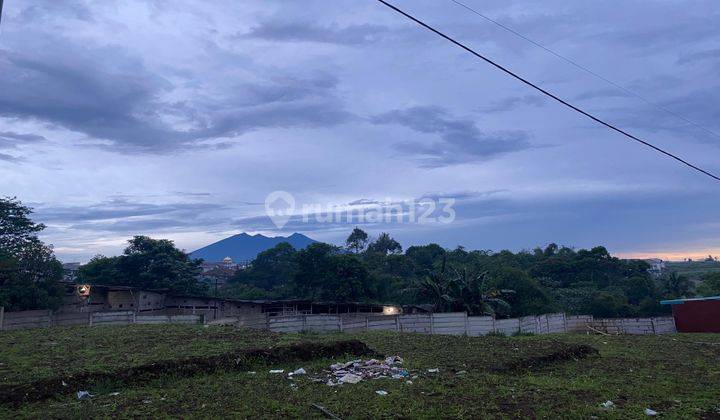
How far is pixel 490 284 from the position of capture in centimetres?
Answer: 4300

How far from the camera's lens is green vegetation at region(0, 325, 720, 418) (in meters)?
8.90

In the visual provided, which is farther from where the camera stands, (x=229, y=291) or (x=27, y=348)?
(x=229, y=291)

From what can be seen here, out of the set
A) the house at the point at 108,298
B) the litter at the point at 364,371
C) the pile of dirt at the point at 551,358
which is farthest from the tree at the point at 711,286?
the house at the point at 108,298

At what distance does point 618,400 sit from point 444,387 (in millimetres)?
3500

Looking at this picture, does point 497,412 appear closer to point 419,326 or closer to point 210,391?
point 210,391

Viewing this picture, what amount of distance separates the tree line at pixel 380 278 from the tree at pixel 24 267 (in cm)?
6

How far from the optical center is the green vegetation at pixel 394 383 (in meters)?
8.90

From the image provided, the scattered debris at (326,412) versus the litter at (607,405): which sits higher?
the scattered debris at (326,412)

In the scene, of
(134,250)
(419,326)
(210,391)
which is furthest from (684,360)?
(134,250)

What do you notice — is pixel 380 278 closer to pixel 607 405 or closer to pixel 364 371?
pixel 364 371

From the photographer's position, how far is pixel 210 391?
34.1ft

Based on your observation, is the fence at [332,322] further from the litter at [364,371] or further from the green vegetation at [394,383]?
the litter at [364,371]

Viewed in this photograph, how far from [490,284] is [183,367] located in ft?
114

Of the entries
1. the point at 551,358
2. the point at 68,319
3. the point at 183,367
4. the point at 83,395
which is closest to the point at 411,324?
the point at 551,358
